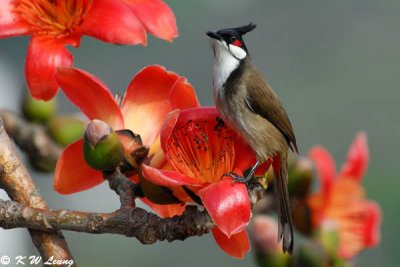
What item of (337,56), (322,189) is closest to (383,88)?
(337,56)

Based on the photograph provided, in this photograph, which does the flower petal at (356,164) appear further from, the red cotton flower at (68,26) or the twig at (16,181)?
the twig at (16,181)

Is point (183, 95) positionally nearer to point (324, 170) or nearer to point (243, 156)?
point (243, 156)

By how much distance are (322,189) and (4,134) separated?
39.6 inches

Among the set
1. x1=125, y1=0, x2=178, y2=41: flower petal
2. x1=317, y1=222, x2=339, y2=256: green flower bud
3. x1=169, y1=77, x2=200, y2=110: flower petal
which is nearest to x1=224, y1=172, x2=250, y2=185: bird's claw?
x1=169, y1=77, x2=200, y2=110: flower petal

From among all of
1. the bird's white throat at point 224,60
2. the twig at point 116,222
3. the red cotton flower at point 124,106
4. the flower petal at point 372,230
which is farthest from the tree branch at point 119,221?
the flower petal at point 372,230

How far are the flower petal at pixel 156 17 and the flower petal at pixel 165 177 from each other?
8.5 inches

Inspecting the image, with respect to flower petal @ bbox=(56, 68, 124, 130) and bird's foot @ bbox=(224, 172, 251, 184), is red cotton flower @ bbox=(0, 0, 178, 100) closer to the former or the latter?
flower petal @ bbox=(56, 68, 124, 130)

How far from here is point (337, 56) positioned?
9.93 m

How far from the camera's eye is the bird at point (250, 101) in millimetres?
1431

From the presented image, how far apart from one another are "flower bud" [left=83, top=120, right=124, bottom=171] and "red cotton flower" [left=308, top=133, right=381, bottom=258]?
2.72 feet

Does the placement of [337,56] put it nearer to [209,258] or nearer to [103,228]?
[209,258]

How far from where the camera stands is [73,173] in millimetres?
1244

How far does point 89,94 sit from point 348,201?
3.26 ft

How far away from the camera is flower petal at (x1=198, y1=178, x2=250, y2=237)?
1086mm
